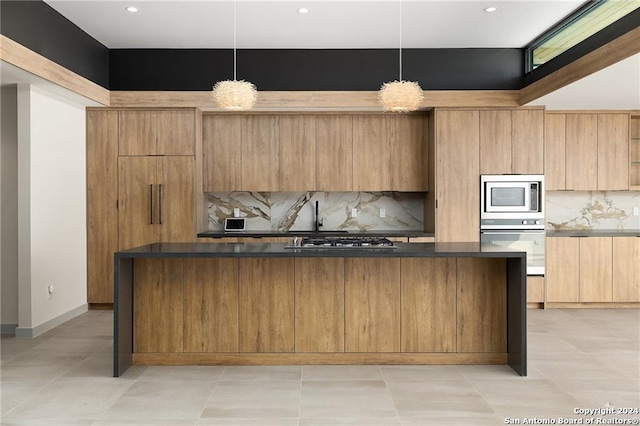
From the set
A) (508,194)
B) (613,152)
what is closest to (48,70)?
(508,194)

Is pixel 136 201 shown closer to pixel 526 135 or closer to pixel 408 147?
pixel 408 147

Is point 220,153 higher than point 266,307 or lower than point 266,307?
higher

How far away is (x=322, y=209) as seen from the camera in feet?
22.5

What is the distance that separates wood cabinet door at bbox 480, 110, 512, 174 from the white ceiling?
0.80 metres

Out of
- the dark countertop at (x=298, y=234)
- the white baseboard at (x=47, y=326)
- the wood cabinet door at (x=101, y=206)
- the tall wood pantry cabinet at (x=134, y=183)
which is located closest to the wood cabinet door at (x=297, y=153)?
the dark countertop at (x=298, y=234)

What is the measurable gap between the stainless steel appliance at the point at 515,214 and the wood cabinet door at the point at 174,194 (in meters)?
3.40

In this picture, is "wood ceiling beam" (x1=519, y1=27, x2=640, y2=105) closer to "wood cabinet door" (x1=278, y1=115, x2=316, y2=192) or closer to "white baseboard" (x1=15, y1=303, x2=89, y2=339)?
"wood cabinet door" (x1=278, y1=115, x2=316, y2=192)

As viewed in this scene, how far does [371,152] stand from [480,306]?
2.88 meters

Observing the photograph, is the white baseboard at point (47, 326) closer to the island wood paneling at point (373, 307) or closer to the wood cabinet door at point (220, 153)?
the wood cabinet door at point (220, 153)

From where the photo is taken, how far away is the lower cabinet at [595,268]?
6176mm

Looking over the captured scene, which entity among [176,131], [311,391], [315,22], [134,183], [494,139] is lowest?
[311,391]

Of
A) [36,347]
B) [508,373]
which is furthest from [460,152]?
[36,347]

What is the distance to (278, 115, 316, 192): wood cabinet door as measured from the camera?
6.37 meters

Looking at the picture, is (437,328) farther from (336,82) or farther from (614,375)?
(336,82)
